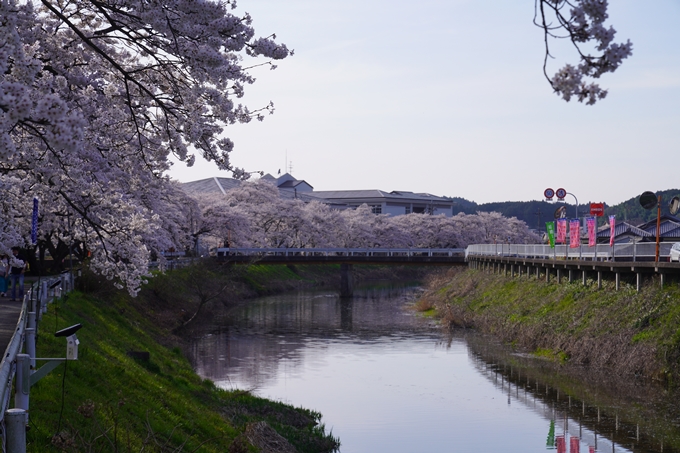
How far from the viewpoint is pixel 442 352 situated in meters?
32.0

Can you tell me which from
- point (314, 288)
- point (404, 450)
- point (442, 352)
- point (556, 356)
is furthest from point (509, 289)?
point (314, 288)

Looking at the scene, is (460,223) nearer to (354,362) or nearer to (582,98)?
(354,362)

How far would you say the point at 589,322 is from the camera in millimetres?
27875

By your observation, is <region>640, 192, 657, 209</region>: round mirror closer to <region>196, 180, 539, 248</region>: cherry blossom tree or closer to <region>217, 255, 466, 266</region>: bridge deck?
<region>217, 255, 466, 266</region>: bridge deck

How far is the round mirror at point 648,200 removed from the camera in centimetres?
2786

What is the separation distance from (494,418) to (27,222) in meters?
13.9

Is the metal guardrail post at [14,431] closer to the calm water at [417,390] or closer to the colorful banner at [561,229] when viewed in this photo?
the calm water at [417,390]

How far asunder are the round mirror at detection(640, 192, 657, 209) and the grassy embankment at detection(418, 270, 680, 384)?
10.0 ft

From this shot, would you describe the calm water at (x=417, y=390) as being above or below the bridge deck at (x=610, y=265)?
below

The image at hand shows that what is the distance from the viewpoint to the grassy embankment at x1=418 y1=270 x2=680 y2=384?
22.7 m

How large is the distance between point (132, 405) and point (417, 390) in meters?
13.0

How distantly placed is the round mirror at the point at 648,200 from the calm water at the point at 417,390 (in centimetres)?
711

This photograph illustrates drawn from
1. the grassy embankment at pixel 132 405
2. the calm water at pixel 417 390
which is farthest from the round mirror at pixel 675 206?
the grassy embankment at pixel 132 405

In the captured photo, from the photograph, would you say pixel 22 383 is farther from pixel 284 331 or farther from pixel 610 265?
pixel 284 331
